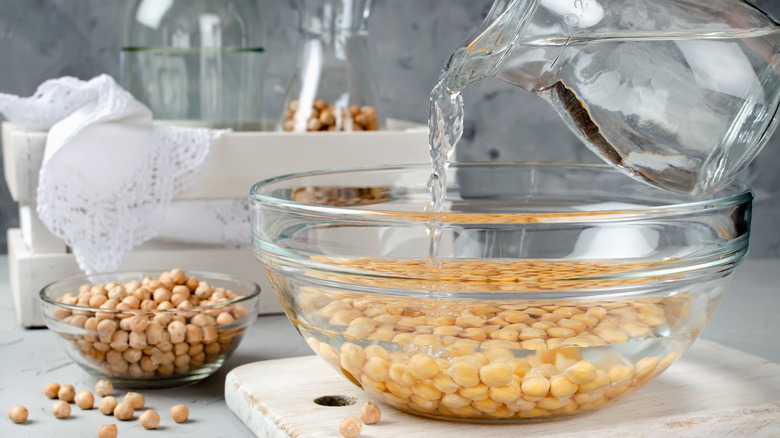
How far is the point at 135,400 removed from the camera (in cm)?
73

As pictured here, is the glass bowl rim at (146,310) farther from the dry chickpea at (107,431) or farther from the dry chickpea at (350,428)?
the dry chickpea at (350,428)

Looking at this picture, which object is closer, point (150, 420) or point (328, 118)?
point (150, 420)

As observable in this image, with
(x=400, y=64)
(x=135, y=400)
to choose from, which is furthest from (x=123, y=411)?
(x=400, y=64)

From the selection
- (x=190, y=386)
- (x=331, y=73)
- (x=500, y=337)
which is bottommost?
(x=190, y=386)

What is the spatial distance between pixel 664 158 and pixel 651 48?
0.07 m

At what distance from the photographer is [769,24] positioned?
603 millimetres

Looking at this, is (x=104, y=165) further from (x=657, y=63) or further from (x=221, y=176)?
(x=657, y=63)

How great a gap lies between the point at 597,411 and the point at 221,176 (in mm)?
543

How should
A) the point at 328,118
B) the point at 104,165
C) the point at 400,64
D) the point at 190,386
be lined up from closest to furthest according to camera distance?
the point at 190,386
the point at 104,165
the point at 328,118
the point at 400,64

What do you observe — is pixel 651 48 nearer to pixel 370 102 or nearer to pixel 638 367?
pixel 638 367

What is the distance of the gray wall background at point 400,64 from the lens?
137 cm

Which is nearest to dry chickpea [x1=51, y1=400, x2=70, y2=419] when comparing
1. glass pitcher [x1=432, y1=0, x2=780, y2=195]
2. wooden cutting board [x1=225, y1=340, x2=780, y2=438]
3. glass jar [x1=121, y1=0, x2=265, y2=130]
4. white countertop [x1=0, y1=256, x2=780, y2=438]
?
white countertop [x1=0, y1=256, x2=780, y2=438]

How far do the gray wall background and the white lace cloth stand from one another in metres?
0.39

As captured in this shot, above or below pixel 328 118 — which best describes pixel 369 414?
below
